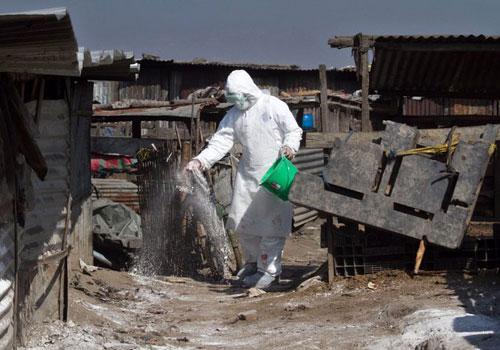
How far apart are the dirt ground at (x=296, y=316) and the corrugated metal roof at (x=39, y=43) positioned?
2126 millimetres

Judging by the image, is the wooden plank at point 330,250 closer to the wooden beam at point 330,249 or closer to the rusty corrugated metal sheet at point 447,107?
the wooden beam at point 330,249

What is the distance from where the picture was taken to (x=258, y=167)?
10445 millimetres

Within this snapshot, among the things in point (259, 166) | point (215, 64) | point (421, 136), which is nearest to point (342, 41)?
point (259, 166)

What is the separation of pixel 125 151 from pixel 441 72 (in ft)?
15.8

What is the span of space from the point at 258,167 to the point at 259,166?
0.02 meters

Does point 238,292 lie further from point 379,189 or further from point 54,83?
point 54,83

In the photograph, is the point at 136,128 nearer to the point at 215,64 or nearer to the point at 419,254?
the point at 419,254

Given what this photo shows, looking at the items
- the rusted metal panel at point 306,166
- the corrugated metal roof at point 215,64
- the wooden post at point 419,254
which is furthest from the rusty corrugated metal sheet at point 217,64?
the wooden post at point 419,254

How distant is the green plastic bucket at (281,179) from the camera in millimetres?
9633

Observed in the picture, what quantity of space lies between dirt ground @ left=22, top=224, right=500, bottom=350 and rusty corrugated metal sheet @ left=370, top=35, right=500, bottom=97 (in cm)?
368

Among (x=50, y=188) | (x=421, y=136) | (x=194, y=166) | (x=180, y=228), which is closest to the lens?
(x=50, y=188)

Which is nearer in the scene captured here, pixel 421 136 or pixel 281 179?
pixel 421 136

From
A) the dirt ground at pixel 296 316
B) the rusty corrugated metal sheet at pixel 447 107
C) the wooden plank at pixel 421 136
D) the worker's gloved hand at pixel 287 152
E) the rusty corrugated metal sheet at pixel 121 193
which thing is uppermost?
the rusty corrugated metal sheet at pixel 447 107

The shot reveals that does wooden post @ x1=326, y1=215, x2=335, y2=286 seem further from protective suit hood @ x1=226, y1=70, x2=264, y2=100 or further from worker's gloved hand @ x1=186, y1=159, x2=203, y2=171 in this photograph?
protective suit hood @ x1=226, y1=70, x2=264, y2=100
